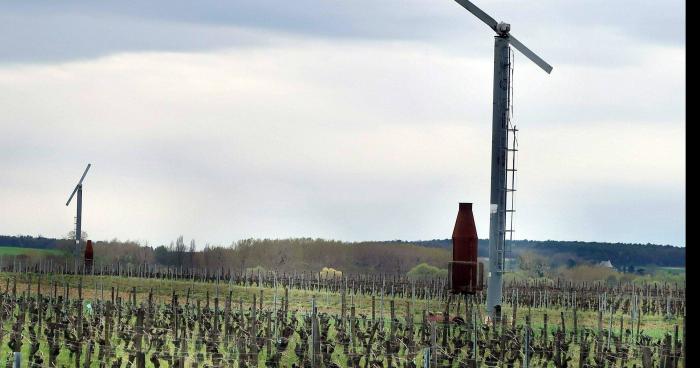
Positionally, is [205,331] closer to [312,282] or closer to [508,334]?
[508,334]

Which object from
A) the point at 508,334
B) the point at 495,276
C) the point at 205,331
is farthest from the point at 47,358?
the point at 495,276

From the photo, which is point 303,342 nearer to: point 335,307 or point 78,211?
point 335,307

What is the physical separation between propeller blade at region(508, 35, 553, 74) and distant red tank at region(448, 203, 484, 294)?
525 cm

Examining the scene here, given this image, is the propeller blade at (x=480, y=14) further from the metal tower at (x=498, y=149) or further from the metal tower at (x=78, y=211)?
the metal tower at (x=78, y=211)

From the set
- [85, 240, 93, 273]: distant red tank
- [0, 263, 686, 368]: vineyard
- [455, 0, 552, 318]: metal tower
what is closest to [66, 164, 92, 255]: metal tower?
[85, 240, 93, 273]: distant red tank

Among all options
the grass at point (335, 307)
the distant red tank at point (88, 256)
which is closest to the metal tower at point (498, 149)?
the grass at point (335, 307)

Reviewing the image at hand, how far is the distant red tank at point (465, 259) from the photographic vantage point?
3369 centimetres

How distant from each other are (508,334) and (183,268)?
70.4 meters

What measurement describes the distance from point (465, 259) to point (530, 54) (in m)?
7.54

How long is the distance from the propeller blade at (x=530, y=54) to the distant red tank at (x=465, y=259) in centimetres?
525

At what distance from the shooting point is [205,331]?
3347 cm

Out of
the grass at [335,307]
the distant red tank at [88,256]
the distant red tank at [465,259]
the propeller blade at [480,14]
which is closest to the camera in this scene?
the distant red tank at [465,259]

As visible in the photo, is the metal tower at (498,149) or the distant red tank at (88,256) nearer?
the metal tower at (498,149)

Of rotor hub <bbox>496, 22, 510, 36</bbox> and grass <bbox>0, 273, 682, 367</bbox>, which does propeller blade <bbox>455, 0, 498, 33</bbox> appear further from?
grass <bbox>0, 273, 682, 367</bbox>
